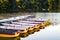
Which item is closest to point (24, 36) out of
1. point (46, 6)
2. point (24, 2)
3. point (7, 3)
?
point (7, 3)

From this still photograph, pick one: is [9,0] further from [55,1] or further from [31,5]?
[55,1]

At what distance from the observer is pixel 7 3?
84.2ft

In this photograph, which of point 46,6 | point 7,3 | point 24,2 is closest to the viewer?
point 7,3

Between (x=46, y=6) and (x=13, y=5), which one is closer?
(x=13, y=5)

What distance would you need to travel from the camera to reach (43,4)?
2884 cm

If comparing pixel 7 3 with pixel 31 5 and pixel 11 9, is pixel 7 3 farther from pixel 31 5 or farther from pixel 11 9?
pixel 31 5

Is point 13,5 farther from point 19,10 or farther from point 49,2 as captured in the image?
point 49,2

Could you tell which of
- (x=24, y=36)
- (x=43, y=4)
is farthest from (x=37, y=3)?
(x=24, y=36)

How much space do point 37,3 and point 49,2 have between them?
1670mm

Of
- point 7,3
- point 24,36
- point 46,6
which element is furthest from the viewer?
point 46,6

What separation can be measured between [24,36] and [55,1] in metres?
22.7

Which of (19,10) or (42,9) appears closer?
(19,10)

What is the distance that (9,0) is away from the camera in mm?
26328

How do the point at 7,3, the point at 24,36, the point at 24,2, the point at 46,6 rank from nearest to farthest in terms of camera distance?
the point at 24,36 → the point at 7,3 → the point at 24,2 → the point at 46,6
